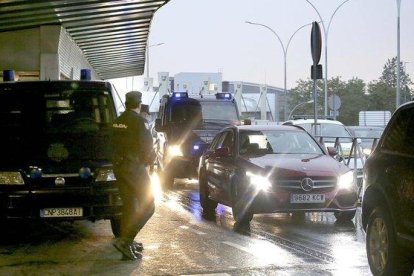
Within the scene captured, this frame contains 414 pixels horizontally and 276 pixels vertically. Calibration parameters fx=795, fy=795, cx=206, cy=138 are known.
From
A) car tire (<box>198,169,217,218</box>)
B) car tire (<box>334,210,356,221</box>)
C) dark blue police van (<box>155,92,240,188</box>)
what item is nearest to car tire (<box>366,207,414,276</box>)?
car tire (<box>334,210,356,221</box>)

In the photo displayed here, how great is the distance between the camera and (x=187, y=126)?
2084 centimetres

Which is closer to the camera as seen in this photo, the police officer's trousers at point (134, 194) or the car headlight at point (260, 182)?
the police officer's trousers at point (134, 194)

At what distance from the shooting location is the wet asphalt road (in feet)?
27.1

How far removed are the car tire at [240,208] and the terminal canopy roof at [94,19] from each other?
28.2 feet

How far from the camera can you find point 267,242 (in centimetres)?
1018

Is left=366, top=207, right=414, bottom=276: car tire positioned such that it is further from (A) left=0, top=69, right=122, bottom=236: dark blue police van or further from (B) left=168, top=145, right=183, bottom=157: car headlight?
(B) left=168, top=145, right=183, bottom=157: car headlight

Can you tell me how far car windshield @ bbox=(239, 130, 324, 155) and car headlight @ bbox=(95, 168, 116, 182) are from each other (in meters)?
3.14

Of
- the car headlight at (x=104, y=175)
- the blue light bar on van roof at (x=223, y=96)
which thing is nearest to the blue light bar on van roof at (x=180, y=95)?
the blue light bar on van roof at (x=223, y=96)

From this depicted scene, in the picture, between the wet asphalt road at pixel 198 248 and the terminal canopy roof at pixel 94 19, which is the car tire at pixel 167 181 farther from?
the wet asphalt road at pixel 198 248

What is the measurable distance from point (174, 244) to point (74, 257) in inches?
56.9

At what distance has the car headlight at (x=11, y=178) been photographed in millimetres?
9781

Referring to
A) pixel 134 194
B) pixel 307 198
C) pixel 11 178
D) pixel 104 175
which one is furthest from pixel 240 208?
pixel 11 178

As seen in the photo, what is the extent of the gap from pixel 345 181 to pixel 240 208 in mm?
1639

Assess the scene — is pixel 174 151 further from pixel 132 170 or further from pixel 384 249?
pixel 384 249
